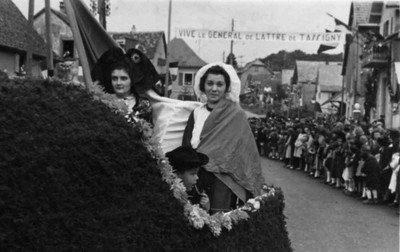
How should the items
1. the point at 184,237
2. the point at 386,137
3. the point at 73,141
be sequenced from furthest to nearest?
the point at 386,137 < the point at 184,237 < the point at 73,141

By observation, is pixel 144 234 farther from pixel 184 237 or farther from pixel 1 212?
→ pixel 1 212

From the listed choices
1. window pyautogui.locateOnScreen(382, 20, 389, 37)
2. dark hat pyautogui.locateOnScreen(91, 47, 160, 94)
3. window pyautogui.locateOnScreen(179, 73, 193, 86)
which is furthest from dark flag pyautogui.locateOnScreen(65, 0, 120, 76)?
window pyautogui.locateOnScreen(179, 73, 193, 86)

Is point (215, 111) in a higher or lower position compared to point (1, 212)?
higher

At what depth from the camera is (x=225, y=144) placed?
3996 millimetres

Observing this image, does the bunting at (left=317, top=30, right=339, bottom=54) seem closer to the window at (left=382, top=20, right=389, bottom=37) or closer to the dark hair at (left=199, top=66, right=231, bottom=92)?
the window at (left=382, top=20, right=389, bottom=37)

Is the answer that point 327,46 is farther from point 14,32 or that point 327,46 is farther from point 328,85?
point 328,85

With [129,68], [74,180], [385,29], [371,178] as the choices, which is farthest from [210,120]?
[385,29]

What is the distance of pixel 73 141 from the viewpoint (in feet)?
7.77

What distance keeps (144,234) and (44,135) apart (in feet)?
2.11

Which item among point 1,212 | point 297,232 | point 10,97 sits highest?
point 10,97

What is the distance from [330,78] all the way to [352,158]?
62.1 metres

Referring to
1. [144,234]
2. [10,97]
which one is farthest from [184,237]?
[10,97]

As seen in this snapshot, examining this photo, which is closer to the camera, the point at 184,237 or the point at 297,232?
the point at 184,237

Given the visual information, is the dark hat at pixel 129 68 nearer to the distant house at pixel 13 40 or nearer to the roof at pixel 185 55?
the distant house at pixel 13 40
